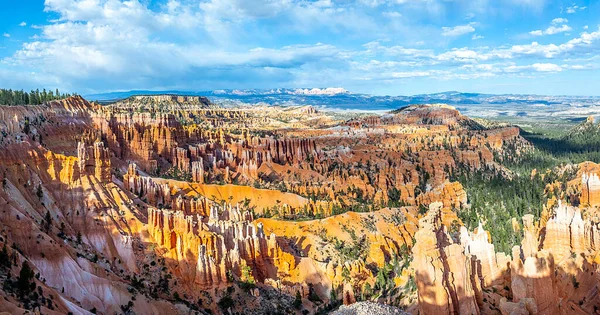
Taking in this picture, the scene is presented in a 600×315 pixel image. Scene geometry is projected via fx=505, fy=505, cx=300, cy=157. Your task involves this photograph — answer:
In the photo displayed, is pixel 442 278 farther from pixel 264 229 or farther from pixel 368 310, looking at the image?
pixel 264 229

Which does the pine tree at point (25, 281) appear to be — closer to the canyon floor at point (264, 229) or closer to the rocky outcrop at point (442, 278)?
the canyon floor at point (264, 229)

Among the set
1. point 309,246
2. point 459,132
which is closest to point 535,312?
point 309,246

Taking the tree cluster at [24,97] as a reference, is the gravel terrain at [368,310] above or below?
below

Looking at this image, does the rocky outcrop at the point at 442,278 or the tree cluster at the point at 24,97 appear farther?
the tree cluster at the point at 24,97

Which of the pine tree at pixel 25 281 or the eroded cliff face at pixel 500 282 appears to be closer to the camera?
the pine tree at pixel 25 281

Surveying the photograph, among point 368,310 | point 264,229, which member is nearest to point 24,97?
point 264,229

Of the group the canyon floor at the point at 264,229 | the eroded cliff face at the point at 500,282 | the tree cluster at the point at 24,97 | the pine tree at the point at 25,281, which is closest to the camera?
the pine tree at the point at 25,281

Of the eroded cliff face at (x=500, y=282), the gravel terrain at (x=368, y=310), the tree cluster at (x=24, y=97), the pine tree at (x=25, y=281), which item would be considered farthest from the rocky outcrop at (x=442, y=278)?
the tree cluster at (x=24, y=97)

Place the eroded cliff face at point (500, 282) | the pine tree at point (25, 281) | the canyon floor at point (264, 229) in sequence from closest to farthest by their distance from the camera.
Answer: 1. the pine tree at point (25, 281)
2. the eroded cliff face at point (500, 282)
3. the canyon floor at point (264, 229)

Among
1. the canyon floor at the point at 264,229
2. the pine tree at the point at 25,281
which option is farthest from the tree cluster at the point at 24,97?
the pine tree at the point at 25,281

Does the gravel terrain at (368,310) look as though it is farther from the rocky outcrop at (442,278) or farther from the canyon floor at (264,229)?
the rocky outcrop at (442,278)
